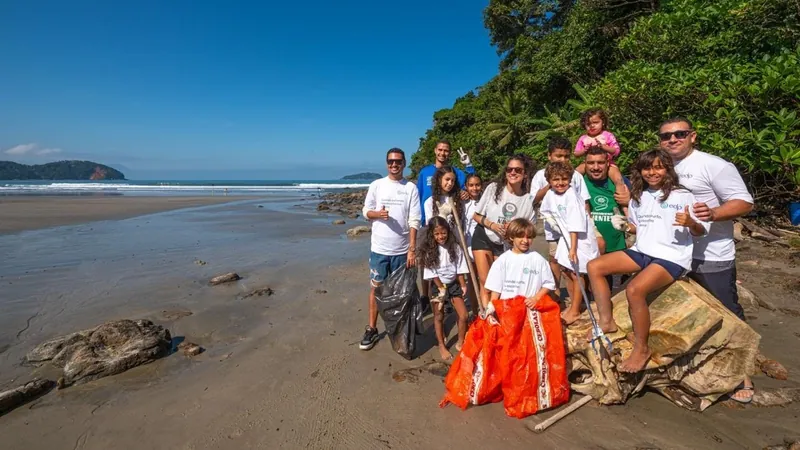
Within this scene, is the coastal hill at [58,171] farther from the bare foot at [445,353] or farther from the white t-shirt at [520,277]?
the white t-shirt at [520,277]

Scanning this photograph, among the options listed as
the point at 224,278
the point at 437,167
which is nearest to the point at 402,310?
the point at 437,167

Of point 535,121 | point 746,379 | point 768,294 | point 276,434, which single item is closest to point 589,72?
point 535,121

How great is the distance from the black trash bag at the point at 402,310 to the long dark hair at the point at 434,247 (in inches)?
8.2

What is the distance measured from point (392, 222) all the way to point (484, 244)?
1103 millimetres

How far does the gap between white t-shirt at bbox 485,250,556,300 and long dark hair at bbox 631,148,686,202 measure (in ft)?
3.31

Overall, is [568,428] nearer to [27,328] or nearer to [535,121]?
[27,328]

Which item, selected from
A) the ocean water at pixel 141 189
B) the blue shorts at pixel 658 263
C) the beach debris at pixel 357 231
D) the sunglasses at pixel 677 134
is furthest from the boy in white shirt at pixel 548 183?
the ocean water at pixel 141 189

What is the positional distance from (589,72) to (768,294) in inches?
402

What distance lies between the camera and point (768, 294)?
5168mm

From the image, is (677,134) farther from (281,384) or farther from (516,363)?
(281,384)

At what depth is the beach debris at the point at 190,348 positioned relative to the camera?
4.28 m

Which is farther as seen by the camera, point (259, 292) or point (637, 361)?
point (259, 292)

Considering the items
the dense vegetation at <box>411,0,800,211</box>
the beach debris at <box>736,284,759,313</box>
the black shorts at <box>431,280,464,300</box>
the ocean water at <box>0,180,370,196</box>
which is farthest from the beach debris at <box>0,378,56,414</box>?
the ocean water at <box>0,180,370,196</box>

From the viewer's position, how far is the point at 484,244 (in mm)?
4230
